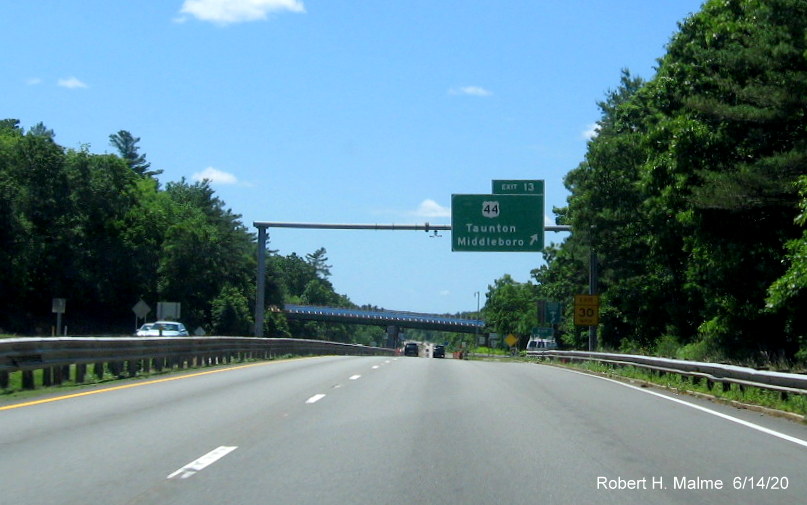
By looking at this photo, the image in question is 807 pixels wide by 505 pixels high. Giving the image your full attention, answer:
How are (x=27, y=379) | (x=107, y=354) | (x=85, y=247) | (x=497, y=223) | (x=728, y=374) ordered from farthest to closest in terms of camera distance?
(x=85, y=247) < (x=497, y=223) < (x=107, y=354) < (x=728, y=374) < (x=27, y=379)

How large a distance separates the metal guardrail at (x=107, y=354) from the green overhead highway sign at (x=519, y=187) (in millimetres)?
11748

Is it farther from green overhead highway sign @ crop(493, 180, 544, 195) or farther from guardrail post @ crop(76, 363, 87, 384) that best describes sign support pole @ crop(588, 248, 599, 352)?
guardrail post @ crop(76, 363, 87, 384)

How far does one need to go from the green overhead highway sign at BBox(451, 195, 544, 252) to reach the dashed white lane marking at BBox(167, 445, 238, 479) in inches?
1143

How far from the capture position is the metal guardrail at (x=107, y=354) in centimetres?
1756

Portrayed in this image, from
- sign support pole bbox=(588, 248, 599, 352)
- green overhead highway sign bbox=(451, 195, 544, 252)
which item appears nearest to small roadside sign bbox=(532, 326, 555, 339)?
sign support pole bbox=(588, 248, 599, 352)

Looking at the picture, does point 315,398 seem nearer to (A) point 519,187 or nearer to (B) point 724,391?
(B) point 724,391

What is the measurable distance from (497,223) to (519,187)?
5.58 feet

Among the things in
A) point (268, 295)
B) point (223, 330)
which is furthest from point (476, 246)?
point (268, 295)

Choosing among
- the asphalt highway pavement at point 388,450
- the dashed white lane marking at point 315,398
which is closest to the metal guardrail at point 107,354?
the asphalt highway pavement at point 388,450

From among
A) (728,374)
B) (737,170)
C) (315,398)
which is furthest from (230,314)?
(728,374)

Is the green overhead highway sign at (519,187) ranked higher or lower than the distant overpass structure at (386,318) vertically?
higher

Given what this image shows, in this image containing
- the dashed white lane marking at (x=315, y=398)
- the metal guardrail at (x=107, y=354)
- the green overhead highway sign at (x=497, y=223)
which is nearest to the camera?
the dashed white lane marking at (x=315, y=398)

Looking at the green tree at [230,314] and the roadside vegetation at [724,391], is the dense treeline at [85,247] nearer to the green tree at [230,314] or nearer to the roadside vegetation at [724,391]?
the green tree at [230,314]

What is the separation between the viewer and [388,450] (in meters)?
10.8
